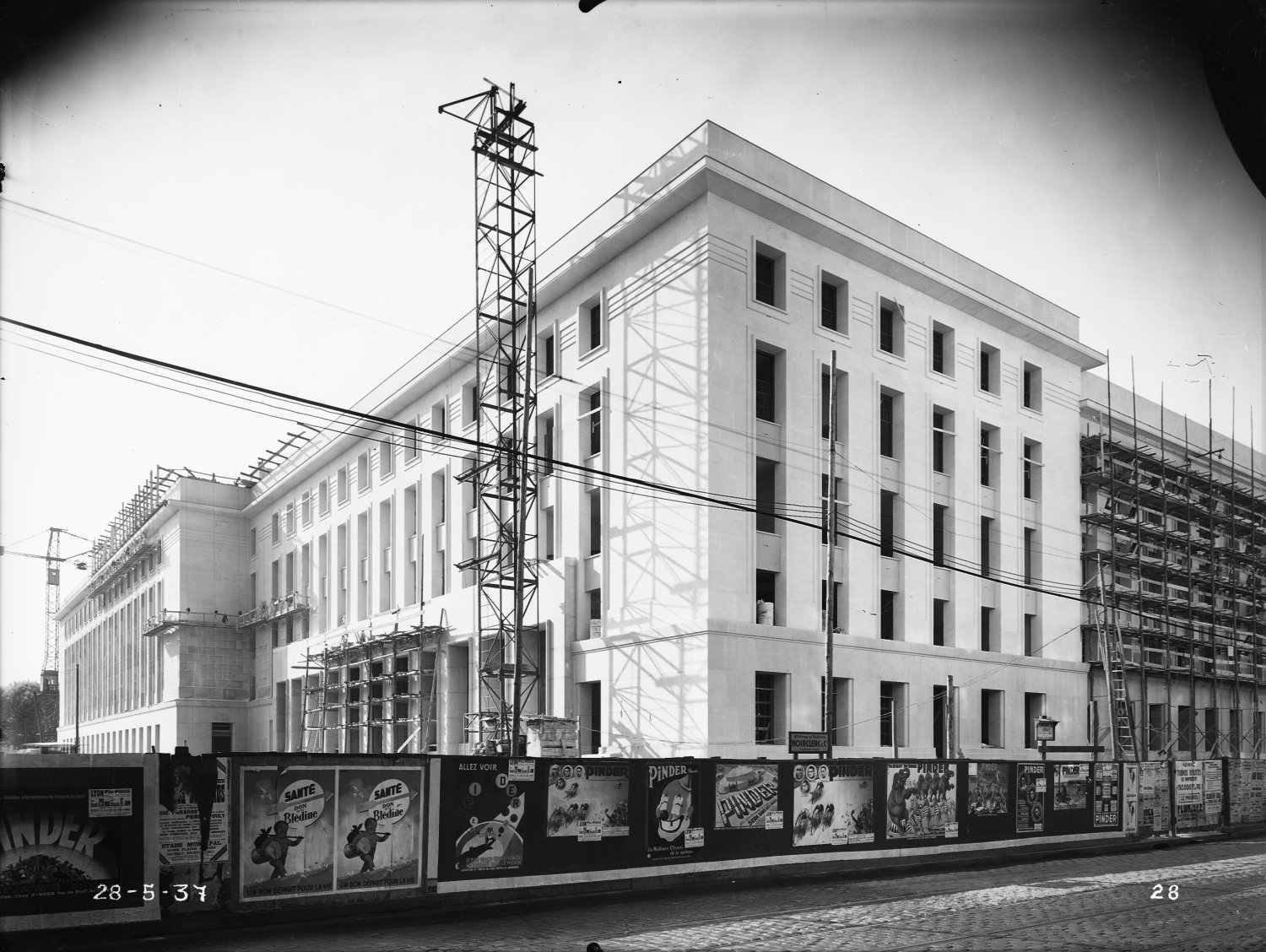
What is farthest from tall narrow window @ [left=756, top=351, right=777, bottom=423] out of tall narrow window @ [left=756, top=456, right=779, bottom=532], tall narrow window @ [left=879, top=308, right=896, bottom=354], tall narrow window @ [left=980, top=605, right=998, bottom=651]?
tall narrow window @ [left=980, top=605, right=998, bottom=651]

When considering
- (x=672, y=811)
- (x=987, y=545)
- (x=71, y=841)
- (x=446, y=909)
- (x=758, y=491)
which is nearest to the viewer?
(x=71, y=841)

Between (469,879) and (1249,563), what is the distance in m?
47.0

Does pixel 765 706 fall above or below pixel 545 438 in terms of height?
below

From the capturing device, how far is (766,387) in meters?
34.0

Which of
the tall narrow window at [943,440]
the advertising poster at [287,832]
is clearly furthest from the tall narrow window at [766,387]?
the advertising poster at [287,832]

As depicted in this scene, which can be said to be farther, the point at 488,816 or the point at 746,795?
the point at 746,795

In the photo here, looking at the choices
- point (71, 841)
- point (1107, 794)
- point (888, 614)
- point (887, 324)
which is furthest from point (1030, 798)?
point (71, 841)

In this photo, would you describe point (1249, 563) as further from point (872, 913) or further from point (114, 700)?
point (114, 700)

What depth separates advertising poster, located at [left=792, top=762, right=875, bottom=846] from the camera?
2014 centimetres

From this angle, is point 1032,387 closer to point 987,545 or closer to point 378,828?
point 987,545

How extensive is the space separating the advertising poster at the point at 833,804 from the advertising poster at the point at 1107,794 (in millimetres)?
8750

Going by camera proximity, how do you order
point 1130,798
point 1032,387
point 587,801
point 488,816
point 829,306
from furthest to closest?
1. point 1032,387
2. point 829,306
3. point 1130,798
4. point 587,801
5. point 488,816

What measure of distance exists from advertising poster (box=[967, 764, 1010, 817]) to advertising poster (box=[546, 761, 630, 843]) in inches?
384

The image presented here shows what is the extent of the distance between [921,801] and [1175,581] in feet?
103
